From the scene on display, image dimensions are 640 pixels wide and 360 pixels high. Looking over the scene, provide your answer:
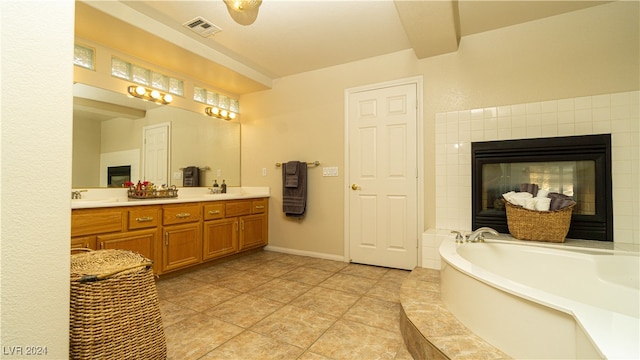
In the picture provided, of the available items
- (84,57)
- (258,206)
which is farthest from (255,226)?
(84,57)

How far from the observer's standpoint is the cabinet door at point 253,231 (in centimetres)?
340

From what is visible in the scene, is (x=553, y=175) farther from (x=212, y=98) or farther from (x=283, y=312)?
(x=212, y=98)

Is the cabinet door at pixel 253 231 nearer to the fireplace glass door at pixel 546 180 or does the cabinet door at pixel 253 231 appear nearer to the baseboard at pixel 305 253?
the baseboard at pixel 305 253

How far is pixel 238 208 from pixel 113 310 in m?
2.26

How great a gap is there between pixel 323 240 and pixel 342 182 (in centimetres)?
75

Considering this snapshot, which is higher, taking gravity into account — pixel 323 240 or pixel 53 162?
pixel 53 162

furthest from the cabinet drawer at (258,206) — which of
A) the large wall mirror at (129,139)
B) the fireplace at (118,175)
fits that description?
the fireplace at (118,175)

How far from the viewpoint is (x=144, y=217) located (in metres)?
2.41

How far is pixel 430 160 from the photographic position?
282cm

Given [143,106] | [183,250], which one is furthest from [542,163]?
[143,106]

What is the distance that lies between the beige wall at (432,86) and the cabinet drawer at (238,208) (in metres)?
0.41

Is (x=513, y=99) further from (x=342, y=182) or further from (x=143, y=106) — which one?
(x=143, y=106)

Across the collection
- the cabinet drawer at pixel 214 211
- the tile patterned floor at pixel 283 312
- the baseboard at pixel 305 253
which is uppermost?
the cabinet drawer at pixel 214 211

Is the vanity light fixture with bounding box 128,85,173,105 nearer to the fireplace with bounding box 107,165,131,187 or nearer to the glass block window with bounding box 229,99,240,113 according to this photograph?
the fireplace with bounding box 107,165,131,187
